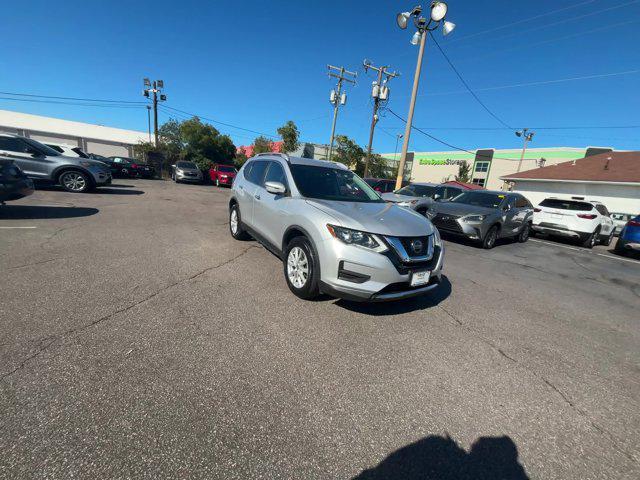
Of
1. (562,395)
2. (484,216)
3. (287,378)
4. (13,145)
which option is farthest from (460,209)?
(13,145)

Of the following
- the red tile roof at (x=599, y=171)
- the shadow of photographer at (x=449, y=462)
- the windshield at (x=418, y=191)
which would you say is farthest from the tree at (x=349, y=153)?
the shadow of photographer at (x=449, y=462)

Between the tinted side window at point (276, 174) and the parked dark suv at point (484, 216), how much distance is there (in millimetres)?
5247

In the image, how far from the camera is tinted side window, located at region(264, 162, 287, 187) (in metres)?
4.44

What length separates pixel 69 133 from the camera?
138 ft

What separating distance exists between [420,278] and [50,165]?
1221 centimetres

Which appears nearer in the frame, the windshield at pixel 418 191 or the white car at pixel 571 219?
the white car at pixel 571 219

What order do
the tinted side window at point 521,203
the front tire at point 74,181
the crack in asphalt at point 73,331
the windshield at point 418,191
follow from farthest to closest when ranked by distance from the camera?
the windshield at point 418,191 < the front tire at point 74,181 < the tinted side window at point 521,203 < the crack in asphalt at point 73,331

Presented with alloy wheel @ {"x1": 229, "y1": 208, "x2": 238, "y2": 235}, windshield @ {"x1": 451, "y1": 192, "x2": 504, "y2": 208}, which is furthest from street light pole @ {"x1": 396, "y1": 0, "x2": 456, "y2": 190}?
alloy wheel @ {"x1": 229, "y1": 208, "x2": 238, "y2": 235}

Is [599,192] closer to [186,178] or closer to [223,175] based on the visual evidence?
[223,175]

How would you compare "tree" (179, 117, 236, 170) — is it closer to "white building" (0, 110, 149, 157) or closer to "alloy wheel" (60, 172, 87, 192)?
"white building" (0, 110, 149, 157)

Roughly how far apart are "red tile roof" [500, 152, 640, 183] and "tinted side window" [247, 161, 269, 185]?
21831 mm

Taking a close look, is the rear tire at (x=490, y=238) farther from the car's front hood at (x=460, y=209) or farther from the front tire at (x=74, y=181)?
the front tire at (x=74, y=181)

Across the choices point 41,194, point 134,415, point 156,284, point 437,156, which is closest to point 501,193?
point 156,284

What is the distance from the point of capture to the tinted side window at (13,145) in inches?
348
